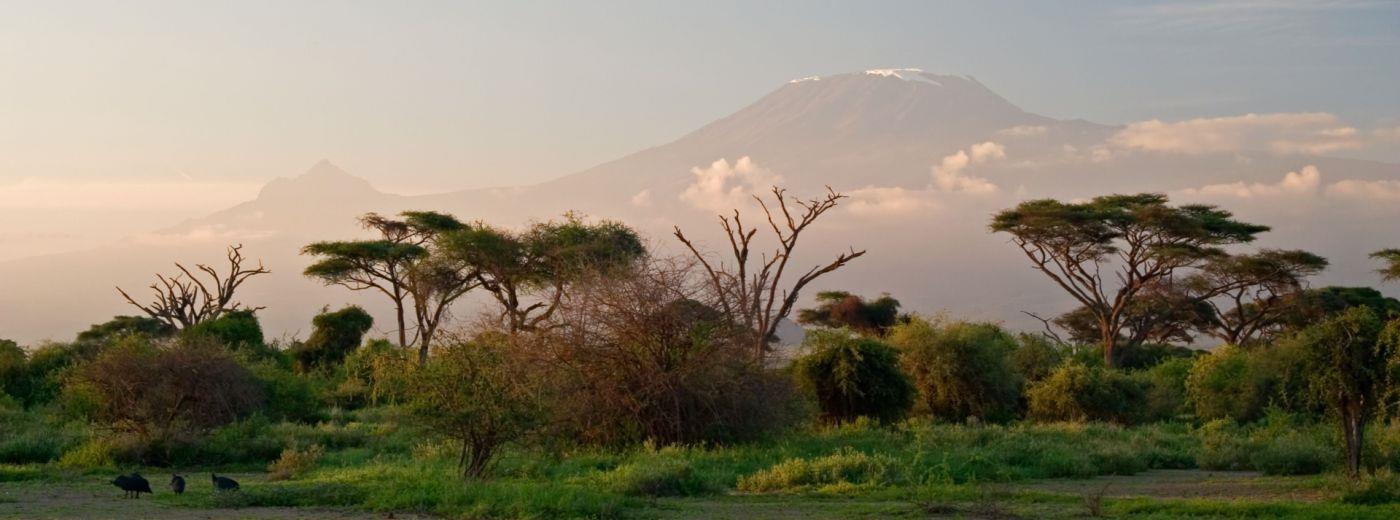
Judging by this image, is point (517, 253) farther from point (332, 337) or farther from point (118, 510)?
point (118, 510)

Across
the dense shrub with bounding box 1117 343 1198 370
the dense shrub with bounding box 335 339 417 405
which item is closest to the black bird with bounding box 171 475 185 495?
the dense shrub with bounding box 335 339 417 405

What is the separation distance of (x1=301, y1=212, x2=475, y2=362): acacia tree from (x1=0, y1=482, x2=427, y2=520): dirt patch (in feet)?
97.0

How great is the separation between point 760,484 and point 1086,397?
1534cm

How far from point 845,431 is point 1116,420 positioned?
7.68 metres

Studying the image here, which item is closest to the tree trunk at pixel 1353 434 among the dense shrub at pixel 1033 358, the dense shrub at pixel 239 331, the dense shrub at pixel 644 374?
the dense shrub at pixel 644 374

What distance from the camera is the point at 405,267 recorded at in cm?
5156

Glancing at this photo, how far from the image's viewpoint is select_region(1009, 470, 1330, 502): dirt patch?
1808cm

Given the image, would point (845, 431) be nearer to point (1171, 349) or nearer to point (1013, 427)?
point (1013, 427)

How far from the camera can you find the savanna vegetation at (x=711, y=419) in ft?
56.9

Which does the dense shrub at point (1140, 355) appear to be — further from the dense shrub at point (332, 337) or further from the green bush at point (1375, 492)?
the green bush at point (1375, 492)

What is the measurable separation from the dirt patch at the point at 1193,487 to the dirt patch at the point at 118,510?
8.60 metres

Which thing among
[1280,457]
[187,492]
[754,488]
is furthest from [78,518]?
[1280,457]

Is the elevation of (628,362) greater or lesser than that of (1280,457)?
greater

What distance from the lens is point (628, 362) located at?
973 inches
